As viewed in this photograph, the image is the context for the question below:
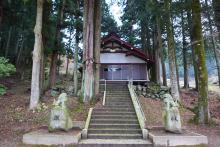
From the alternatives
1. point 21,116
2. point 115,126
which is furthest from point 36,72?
point 115,126

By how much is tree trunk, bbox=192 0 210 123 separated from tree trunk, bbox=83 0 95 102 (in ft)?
20.6

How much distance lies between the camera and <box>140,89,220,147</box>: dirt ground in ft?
40.3

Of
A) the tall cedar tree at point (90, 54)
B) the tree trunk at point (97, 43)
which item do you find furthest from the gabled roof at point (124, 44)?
the tall cedar tree at point (90, 54)

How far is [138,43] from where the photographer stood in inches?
1326

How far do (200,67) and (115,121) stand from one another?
4.98 metres

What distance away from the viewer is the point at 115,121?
43.6 feet

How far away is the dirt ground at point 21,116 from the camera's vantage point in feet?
36.8

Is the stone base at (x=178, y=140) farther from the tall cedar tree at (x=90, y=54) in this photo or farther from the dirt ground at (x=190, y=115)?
the tall cedar tree at (x=90, y=54)

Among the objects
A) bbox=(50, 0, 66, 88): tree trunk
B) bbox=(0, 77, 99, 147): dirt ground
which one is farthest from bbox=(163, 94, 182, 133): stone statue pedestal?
bbox=(50, 0, 66, 88): tree trunk

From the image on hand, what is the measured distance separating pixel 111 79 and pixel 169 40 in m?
7.62

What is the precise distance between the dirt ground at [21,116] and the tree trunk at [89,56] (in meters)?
0.91

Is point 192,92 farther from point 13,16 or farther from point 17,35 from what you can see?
point 17,35

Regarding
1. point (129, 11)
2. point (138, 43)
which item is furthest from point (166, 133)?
point (138, 43)

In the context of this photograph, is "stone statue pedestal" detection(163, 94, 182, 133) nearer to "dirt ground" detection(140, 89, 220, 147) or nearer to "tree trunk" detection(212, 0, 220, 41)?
"dirt ground" detection(140, 89, 220, 147)
